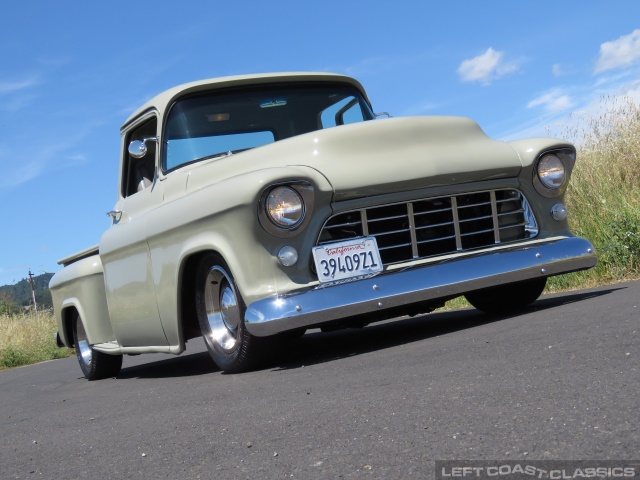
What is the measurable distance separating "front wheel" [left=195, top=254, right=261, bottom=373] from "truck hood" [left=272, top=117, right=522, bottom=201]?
0.74 metres

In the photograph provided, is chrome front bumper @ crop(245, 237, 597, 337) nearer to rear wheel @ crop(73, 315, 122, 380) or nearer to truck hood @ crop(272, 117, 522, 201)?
truck hood @ crop(272, 117, 522, 201)

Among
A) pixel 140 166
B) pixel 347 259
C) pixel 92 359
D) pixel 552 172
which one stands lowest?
pixel 92 359

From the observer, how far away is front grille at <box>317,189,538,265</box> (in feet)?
15.8

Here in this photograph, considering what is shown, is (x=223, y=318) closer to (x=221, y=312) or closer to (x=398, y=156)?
(x=221, y=312)

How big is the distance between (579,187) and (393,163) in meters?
6.46

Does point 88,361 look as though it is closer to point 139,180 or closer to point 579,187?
point 139,180

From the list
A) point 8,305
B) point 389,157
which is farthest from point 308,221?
point 8,305

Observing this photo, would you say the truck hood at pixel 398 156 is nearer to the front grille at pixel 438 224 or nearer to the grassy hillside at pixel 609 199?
the front grille at pixel 438 224

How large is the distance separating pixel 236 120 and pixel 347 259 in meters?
1.65

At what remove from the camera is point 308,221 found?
4.64 meters

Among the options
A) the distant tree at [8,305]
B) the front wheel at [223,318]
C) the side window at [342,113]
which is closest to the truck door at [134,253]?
the front wheel at [223,318]

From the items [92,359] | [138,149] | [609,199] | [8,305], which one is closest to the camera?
[138,149]

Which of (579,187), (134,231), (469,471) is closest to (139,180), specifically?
(134,231)

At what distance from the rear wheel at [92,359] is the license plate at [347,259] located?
296 centimetres
